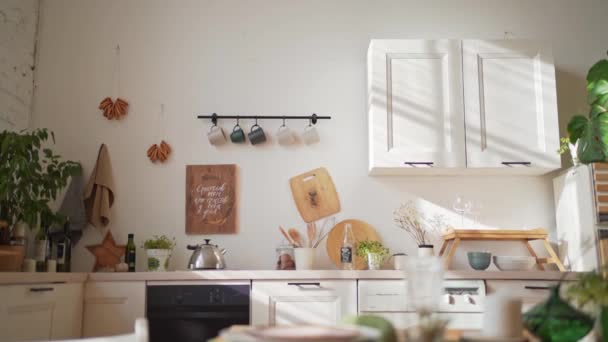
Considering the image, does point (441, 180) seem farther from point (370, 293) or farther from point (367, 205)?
point (370, 293)

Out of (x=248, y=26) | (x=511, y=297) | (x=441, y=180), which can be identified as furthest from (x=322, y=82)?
(x=511, y=297)

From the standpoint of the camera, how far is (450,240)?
384 cm

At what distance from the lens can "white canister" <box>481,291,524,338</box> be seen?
1211mm

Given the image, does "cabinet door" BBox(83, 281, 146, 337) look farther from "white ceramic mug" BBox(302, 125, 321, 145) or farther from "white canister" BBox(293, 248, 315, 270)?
"white ceramic mug" BBox(302, 125, 321, 145)

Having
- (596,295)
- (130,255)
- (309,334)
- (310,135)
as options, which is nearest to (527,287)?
(310,135)

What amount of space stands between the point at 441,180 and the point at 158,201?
1835mm

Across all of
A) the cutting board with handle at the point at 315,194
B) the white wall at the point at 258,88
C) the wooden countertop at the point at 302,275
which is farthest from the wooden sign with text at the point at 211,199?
the wooden countertop at the point at 302,275

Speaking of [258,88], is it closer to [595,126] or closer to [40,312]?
[40,312]

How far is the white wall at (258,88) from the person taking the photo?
12.9ft

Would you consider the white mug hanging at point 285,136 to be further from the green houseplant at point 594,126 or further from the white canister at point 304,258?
the green houseplant at point 594,126

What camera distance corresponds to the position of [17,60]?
12.8 ft

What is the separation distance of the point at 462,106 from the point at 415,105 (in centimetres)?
28

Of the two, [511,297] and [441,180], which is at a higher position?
[441,180]

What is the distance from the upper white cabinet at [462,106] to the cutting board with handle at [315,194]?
0.40m
